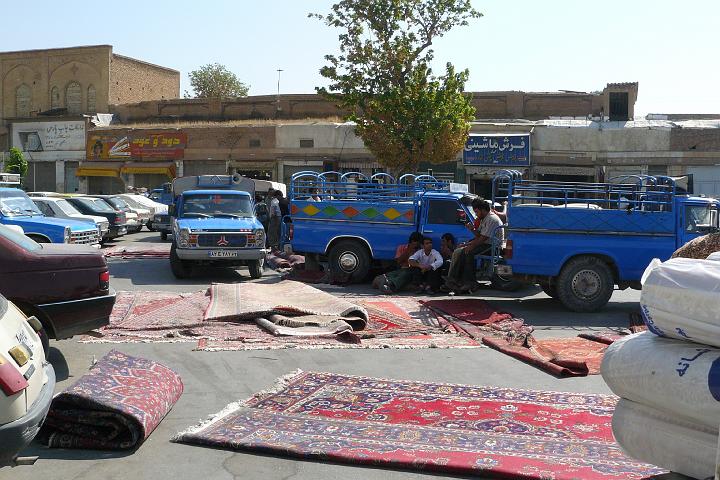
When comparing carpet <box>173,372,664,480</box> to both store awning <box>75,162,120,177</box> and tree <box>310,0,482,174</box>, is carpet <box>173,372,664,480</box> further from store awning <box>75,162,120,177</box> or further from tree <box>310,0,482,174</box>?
store awning <box>75,162,120,177</box>

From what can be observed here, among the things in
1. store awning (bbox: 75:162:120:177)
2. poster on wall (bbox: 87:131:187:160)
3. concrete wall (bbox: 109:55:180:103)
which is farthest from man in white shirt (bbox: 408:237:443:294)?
concrete wall (bbox: 109:55:180:103)

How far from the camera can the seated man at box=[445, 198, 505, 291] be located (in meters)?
14.6

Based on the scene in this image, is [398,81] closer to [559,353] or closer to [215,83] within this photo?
[559,353]

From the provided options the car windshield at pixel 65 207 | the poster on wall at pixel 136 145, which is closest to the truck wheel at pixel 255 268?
the car windshield at pixel 65 207

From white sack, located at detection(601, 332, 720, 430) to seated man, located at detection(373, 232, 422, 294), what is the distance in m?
10.2

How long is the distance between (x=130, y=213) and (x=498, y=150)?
17604 millimetres

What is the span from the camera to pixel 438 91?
29.1 meters

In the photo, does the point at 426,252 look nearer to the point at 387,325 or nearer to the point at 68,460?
the point at 387,325

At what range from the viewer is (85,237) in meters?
20.2

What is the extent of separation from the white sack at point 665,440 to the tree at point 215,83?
2942 inches

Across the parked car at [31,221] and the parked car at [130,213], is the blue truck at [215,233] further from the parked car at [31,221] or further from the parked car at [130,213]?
the parked car at [130,213]

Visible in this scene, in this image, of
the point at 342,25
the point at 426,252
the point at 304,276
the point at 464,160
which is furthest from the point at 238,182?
the point at 464,160

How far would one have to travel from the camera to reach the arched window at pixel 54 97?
206 feet

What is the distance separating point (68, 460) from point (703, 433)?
13.5 ft
